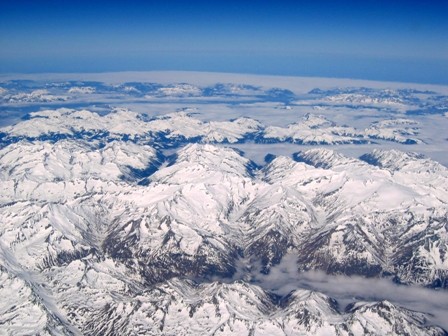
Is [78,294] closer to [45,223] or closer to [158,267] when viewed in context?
[158,267]

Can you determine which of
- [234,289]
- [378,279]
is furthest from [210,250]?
[378,279]

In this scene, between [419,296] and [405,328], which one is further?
[419,296]

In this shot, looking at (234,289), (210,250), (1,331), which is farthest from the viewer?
(210,250)

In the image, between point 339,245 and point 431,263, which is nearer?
point 431,263

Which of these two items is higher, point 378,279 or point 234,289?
point 234,289

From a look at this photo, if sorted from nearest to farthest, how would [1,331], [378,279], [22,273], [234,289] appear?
[1,331] < [234,289] < [22,273] < [378,279]

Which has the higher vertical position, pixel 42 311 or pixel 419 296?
pixel 42 311

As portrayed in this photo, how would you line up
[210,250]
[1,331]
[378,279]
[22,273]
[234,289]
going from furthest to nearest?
1. [210,250]
2. [378,279]
3. [22,273]
4. [234,289]
5. [1,331]

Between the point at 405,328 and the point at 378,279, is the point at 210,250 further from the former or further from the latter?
the point at 405,328

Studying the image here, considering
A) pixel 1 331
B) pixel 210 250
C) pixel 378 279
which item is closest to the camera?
pixel 1 331

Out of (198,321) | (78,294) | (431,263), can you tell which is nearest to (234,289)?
(198,321)
